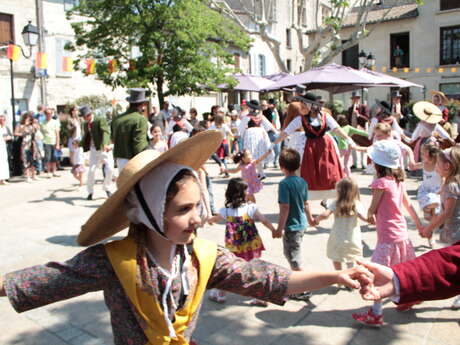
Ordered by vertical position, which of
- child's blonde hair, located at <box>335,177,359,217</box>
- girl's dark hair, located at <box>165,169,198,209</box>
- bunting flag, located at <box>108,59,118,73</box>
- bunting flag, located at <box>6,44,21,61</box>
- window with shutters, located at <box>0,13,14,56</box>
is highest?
window with shutters, located at <box>0,13,14,56</box>

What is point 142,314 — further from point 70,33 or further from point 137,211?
point 70,33

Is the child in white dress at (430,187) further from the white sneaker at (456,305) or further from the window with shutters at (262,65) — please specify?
the window with shutters at (262,65)

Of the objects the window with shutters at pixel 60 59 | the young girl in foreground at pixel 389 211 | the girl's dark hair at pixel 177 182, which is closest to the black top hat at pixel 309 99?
the young girl in foreground at pixel 389 211

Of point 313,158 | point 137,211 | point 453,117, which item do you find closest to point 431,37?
point 453,117

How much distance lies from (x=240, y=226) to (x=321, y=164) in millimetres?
2520

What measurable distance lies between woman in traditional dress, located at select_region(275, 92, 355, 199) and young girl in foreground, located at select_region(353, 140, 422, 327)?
2004 mm

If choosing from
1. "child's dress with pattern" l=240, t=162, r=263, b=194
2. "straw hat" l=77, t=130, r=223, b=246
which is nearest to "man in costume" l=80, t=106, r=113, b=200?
"child's dress with pattern" l=240, t=162, r=263, b=194

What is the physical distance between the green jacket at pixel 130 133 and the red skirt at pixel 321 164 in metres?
2.39

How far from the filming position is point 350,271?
1.86m

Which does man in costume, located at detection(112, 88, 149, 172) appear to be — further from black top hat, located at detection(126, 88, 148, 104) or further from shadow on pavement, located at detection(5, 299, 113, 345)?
shadow on pavement, located at detection(5, 299, 113, 345)

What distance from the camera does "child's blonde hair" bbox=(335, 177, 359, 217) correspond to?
13.5 ft

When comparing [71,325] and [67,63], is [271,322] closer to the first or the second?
[71,325]

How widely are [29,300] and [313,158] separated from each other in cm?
500

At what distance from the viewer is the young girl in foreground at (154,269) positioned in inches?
64.1
